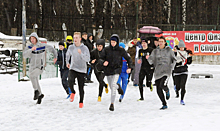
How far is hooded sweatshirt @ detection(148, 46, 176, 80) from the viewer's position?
8.95 metres

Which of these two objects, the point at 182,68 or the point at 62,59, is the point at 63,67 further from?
the point at 182,68

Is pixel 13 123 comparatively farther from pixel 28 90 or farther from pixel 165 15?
pixel 165 15

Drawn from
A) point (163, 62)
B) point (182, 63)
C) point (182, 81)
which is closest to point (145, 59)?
point (182, 63)

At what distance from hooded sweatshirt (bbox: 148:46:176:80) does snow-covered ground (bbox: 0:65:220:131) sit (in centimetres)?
79

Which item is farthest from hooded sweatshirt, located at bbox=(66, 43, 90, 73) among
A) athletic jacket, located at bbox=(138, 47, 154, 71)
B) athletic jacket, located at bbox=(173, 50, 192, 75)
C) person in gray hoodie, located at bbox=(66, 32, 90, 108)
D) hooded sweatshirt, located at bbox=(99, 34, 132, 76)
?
athletic jacket, located at bbox=(173, 50, 192, 75)

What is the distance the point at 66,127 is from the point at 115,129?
0.86m

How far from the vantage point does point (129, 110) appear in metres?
8.90

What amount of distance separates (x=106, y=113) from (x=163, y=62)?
1.72 m

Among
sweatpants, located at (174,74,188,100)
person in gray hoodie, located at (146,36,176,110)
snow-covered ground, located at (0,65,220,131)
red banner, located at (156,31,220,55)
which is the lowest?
snow-covered ground, located at (0,65,220,131)

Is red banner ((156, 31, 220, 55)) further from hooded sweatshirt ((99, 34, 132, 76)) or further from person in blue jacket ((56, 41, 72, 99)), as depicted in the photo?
hooded sweatshirt ((99, 34, 132, 76))

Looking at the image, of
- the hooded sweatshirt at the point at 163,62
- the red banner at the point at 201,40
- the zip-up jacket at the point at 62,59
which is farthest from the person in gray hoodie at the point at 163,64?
the red banner at the point at 201,40

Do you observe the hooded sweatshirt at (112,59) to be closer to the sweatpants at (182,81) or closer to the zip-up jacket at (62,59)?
the sweatpants at (182,81)

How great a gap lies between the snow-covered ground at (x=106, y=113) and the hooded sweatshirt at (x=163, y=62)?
0.79 meters

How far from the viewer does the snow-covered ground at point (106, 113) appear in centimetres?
717
